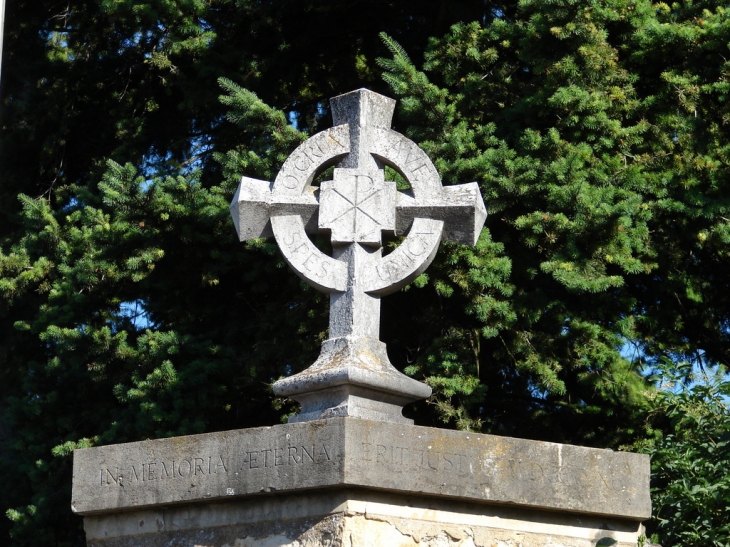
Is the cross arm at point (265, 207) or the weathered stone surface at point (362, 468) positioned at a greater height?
the cross arm at point (265, 207)

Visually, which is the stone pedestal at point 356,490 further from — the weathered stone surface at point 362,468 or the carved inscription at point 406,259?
the carved inscription at point 406,259

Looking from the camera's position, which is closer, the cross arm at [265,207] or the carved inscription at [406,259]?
the carved inscription at [406,259]

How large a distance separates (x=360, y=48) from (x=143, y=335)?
3.22 metres

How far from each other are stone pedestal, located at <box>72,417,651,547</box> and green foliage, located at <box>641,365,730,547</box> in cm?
85

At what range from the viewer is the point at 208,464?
4.83 m

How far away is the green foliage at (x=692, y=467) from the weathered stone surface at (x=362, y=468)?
2.86ft

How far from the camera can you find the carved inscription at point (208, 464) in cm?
460

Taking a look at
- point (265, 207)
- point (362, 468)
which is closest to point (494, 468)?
point (362, 468)

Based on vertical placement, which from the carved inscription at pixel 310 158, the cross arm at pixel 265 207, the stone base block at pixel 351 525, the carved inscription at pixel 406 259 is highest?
the carved inscription at pixel 310 158

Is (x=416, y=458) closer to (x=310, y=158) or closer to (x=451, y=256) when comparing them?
(x=310, y=158)

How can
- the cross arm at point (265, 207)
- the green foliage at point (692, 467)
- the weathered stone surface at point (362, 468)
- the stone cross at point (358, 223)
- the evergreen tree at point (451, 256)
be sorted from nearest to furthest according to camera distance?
1. the weathered stone surface at point (362, 468)
2. the stone cross at point (358, 223)
3. the cross arm at point (265, 207)
4. the green foliage at point (692, 467)
5. the evergreen tree at point (451, 256)

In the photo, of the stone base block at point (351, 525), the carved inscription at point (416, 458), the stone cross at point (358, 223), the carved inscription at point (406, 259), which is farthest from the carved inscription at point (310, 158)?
the stone base block at point (351, 525)

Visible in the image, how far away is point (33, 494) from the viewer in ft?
27.3

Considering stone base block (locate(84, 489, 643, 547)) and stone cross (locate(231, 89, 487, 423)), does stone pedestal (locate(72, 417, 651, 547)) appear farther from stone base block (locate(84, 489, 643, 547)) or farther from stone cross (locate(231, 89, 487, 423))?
stone cross (locate(231, 89, 487, 423))
